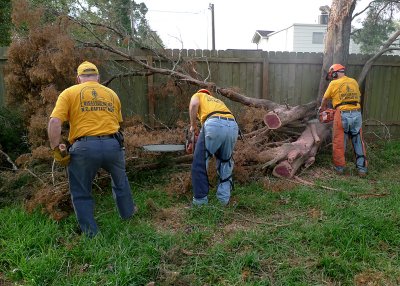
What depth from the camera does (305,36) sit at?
29641mm

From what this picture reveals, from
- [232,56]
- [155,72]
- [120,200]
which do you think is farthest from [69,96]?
[232,56]

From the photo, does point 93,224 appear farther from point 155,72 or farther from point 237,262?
point 155,72

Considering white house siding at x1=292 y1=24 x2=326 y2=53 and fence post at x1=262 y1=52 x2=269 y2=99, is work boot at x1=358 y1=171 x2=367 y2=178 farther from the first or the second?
white house siding at x1=292 y1=24 x2=326 y2=53

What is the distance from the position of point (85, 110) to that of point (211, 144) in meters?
1.48

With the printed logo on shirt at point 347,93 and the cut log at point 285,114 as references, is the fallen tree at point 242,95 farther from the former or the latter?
the printed logo on shirt at point 347,93

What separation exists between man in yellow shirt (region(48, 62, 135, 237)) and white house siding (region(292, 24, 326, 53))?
93.1ft

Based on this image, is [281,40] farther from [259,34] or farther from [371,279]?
[371,279]

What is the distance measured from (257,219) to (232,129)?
3.51 feet

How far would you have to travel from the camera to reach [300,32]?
2962cm

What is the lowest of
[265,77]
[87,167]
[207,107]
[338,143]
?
[338,143]

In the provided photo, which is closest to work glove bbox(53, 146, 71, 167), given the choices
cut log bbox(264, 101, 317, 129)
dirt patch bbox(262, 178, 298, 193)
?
dirt patch bbox(262, 178, 298, 193)

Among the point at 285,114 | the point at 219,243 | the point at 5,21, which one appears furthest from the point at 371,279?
the point at 5,21

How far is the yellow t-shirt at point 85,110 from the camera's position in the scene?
336 cm

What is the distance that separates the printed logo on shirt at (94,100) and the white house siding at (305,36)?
28.3 m
